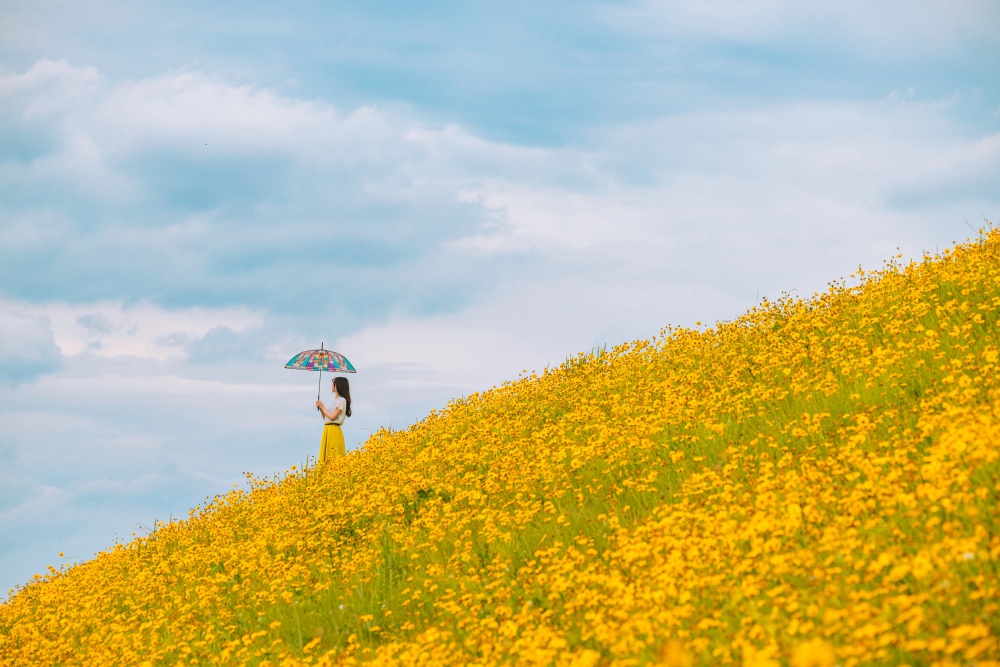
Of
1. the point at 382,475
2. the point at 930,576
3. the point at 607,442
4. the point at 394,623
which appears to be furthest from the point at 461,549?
the point at 930,576

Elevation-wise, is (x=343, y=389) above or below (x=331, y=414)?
above

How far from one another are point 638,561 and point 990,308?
6165mm

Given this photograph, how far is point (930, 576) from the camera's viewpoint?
14.1 feet

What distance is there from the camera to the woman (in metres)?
14.5

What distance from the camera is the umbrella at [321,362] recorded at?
50.7ft

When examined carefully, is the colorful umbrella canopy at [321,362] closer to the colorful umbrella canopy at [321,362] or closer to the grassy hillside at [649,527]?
the colorful umbrella canopy at [321,362]

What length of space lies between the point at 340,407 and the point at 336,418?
233 mm

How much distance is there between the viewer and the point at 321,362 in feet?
51.3

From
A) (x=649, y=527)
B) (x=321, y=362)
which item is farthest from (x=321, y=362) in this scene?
(x=649, y=527)

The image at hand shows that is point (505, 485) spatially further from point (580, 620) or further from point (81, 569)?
point (81, 569)

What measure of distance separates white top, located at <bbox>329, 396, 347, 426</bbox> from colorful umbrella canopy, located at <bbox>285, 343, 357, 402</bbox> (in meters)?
0.81

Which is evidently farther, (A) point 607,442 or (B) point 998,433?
(A) point 607,442

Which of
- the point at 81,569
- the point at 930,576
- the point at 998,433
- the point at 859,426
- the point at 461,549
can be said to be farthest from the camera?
the point at 81,569

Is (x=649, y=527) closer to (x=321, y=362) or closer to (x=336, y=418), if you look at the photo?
(x=336, y=418)
